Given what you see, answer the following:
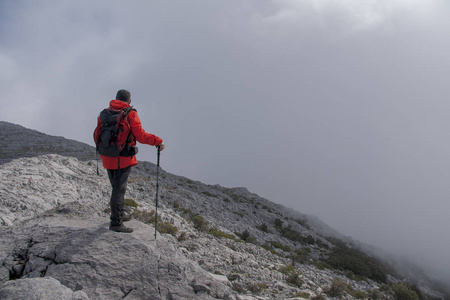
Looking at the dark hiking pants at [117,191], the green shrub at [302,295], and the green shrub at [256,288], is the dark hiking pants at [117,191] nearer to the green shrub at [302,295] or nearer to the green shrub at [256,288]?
the green shrub at [256,288]

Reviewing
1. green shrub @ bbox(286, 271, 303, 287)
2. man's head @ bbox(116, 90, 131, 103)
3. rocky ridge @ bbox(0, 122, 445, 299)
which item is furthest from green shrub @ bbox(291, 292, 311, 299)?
man's head @ bbox(116, 90, 131, 103)

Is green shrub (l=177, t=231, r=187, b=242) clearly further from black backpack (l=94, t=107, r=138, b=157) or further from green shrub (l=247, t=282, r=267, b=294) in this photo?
black backpack (l=94, t=107, r=138, b=157)

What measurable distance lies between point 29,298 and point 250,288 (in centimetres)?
565

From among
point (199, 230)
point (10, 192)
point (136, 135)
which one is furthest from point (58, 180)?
point (136, 135)

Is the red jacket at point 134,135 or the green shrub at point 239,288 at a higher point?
the red jacket at point 134,135

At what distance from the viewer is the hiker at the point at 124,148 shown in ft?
18.3

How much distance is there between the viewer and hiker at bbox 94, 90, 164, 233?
5590mm

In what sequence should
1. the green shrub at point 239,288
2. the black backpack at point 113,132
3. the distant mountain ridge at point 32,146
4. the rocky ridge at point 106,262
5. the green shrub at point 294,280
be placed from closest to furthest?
1. the rocky ridge at point 106,262
2. the black backpack at point 113,132
3. the green shrub at point 239,288
4. the green shrub at point 294,280
5. the distant mountain ridge at point 32,146

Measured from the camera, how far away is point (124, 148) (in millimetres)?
5711

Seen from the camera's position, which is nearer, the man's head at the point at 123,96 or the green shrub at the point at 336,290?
the man's head at the point at 123,96

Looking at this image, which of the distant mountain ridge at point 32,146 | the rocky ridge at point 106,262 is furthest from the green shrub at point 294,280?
the distant mountain ridge at point 32,146

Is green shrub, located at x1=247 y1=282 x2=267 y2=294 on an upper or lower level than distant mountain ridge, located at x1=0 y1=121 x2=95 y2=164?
lower

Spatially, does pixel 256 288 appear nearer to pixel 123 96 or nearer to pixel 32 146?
pixel 123 96

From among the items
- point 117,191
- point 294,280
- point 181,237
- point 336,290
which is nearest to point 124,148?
point 117,191
